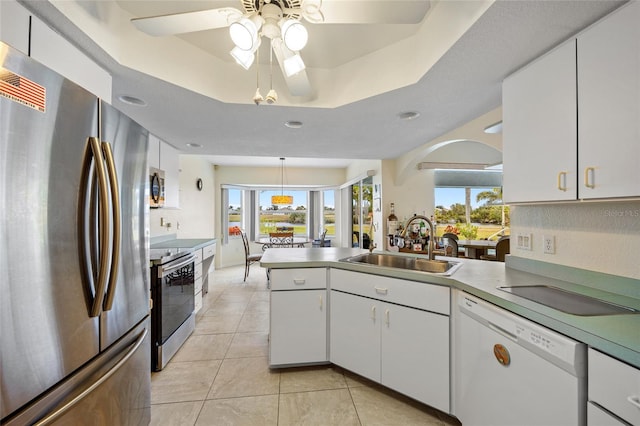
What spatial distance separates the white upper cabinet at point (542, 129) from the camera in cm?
126

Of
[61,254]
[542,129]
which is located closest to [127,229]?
[61,254]

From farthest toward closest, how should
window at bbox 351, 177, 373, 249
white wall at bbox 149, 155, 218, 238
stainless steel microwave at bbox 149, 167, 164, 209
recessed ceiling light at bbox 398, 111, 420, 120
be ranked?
window at bbox 351, 177, 373, 249
white wall at bbox 149, 155, 218, 238
stainless steel microwave at bbox 149, 167, 164, 209
recessed ceiling light at bbox 398, 111, 420, 120

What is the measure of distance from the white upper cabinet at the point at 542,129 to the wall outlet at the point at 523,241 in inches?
14.9

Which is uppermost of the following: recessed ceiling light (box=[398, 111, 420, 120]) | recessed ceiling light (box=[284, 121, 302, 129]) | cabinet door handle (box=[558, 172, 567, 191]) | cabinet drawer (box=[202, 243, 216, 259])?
recessed ceiling light (box=[398, 111, 420, 120])

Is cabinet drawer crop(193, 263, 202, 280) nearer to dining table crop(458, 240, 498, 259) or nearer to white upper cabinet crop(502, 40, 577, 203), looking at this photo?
white upper cabinet crop(502, 40, 577, 203)

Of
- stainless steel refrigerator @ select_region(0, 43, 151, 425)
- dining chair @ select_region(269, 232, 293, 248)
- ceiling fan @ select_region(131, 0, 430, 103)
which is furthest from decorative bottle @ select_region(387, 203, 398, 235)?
stainless steel refrigerator @ select_region(0, 43, 151, 425)

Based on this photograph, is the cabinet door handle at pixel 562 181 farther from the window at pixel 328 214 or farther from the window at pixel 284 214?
the window at pixel 284 214

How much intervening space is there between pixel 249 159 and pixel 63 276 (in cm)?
521

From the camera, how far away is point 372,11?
1.14 m

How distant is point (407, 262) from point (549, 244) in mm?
958

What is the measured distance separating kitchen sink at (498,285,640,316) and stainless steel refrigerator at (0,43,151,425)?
1823 mm

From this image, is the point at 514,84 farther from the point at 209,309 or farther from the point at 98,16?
the point at 209,309

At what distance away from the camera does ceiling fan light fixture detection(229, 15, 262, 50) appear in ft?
3.69

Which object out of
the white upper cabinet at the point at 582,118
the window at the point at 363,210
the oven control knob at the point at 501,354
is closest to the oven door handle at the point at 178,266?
the oven control knob at the point at 501,354
